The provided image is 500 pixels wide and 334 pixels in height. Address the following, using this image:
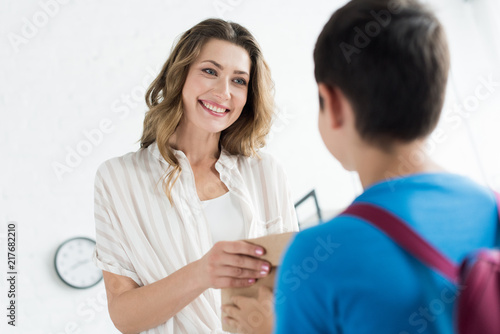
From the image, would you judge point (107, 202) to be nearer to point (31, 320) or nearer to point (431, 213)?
point (431, 213)

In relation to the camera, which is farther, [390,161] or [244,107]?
[244,107]

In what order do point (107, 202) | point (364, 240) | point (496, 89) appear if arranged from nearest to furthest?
point (364, 240)
point (107, 202)
point (496, 89)

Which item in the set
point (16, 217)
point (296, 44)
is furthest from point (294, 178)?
Answer: point (16, 217)

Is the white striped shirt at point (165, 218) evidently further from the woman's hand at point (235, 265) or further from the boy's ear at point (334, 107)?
the boy's ear at point (334, 107)

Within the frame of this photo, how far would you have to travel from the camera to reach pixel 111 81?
332cm

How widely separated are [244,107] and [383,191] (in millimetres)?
1115

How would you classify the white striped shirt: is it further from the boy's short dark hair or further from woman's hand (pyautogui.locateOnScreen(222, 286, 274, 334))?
the boy's short dark hair

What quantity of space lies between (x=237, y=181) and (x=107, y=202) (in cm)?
38

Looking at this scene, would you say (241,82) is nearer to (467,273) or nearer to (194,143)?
(194,143)

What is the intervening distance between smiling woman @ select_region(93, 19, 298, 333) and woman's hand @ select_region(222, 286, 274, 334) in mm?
212

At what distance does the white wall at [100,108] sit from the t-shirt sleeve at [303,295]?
9.15 ft

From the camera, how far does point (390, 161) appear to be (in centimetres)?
65

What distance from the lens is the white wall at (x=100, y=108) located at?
119 inches

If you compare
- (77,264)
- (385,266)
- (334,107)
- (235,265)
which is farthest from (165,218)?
(77,264)
